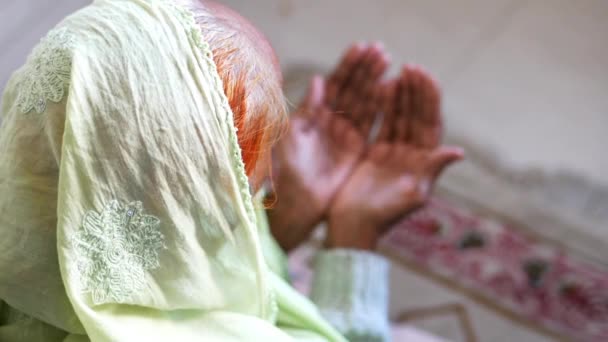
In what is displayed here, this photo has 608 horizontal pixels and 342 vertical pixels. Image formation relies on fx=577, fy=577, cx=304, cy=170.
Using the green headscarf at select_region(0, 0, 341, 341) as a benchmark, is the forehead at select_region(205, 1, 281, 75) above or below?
above

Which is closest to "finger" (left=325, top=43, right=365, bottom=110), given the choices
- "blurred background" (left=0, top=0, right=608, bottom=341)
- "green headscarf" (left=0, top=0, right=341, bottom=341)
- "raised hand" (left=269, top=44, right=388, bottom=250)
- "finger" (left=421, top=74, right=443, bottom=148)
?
"raised hand" (left=269, top=44, right=388, bottom=250)

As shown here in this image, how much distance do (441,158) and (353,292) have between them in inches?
9.8

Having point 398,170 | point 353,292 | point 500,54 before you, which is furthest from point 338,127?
point 500,54

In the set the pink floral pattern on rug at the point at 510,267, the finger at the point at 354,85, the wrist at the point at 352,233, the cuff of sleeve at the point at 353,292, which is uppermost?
the finger at the point at 354,85

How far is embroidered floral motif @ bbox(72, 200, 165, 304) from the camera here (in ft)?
1.33

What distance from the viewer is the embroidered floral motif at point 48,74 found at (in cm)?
40

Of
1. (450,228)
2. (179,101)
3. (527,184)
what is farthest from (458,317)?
(179,101)

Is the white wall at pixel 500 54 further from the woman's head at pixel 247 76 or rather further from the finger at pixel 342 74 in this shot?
the woman's head at pixel 247 76

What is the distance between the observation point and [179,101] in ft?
1.30

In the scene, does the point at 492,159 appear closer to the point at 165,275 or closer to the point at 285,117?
the point at 285,117

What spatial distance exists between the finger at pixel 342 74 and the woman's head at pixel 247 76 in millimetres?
405

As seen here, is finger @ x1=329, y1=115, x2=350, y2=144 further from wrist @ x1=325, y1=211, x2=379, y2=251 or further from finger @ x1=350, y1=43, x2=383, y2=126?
wrist @ x1=325, y1=211, x2=379, y2=251

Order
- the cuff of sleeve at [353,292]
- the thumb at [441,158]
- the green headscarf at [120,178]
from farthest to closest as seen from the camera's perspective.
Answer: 1. the thumb at [441,158]
2. the cuff of sleeve at [353,292]
3. the green headscarf at [120,178]

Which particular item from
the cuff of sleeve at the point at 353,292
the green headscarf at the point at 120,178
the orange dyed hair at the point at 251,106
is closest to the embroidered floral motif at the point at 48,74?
the green headscarf at the point at 120,178
